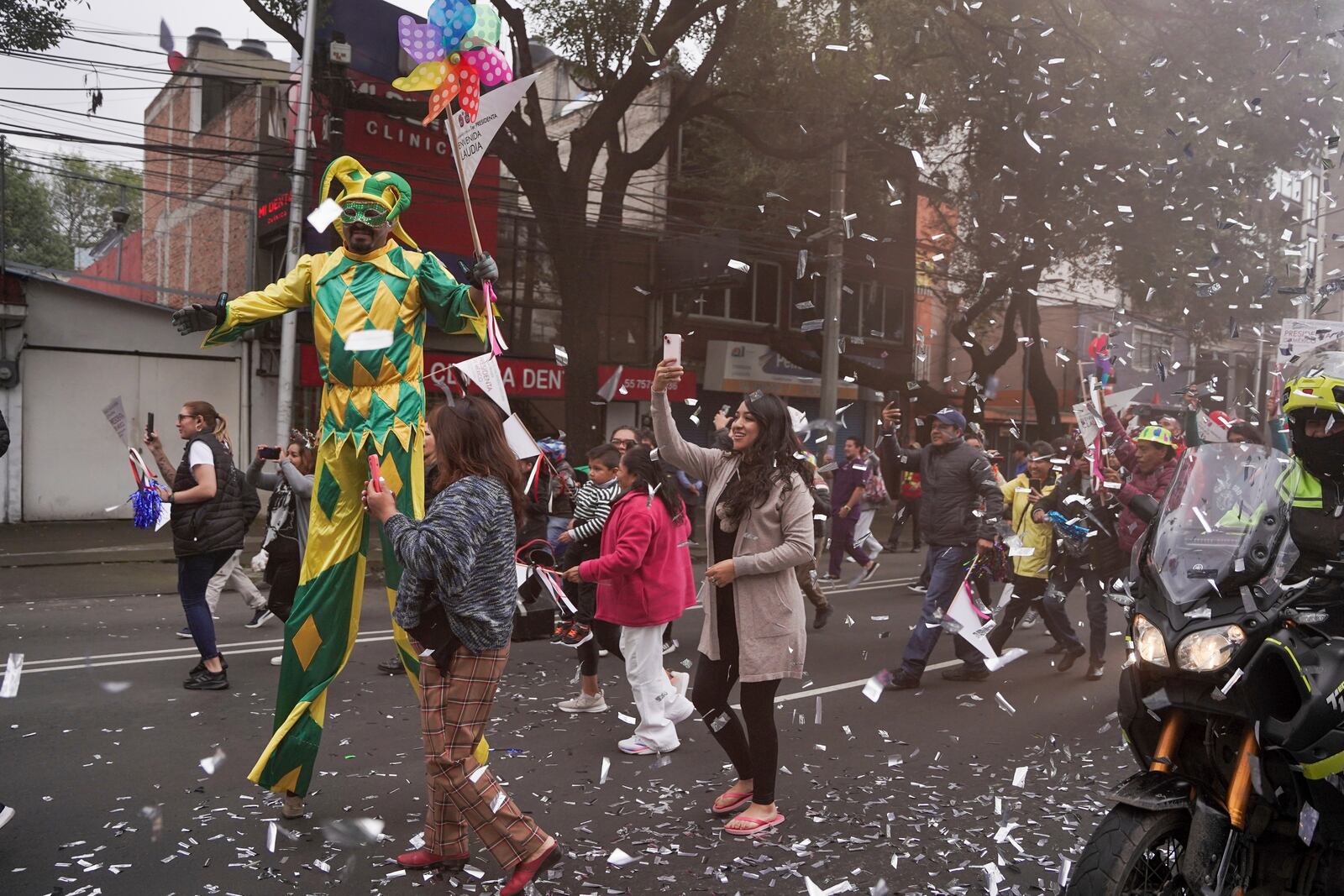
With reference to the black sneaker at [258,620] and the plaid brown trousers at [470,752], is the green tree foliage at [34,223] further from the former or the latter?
the plaid brown trousers at [470,752]

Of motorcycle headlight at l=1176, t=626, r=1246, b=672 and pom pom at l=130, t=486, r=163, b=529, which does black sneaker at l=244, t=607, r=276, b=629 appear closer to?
pom pom at l=130, t=486, r=163, b=529

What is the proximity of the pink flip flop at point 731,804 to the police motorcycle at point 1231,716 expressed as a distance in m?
1.89

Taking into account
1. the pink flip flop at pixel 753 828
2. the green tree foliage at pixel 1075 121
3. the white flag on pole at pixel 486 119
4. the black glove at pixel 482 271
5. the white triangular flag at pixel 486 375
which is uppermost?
the green tree foliage at pixel 1075 121

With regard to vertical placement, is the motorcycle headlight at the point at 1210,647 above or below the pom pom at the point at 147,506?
above

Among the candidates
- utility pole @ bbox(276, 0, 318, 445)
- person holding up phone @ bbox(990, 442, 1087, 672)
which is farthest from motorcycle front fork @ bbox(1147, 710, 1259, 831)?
utility pole @ bbox(276, 0, 318, 445)

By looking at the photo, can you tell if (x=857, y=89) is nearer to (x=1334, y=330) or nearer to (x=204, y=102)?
(x=1334, y=330)

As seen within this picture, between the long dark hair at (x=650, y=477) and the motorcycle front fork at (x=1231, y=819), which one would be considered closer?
the motorcycle front fork at (x=1231, y=819)

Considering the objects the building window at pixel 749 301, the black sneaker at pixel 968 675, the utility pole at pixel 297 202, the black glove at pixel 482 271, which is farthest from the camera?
the building window at pixel 749 301

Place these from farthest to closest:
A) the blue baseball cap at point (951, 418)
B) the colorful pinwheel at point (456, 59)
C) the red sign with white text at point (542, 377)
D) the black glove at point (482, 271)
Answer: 1. the red sign with white text at point (542, 377)
2. the blue baseball cap at point (951, 418)
3. the colorful pinwheel at point (456, 59)
4. the black glove at point (482, 271)

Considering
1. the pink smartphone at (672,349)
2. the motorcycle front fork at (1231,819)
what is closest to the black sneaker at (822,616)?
the pink smartphone at (672,349)

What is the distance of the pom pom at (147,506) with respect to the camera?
294 inches

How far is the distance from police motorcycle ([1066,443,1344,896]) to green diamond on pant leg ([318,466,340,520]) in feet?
10.0

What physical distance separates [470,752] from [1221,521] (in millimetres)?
2587

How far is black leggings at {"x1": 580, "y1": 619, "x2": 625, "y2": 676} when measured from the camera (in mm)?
6707
